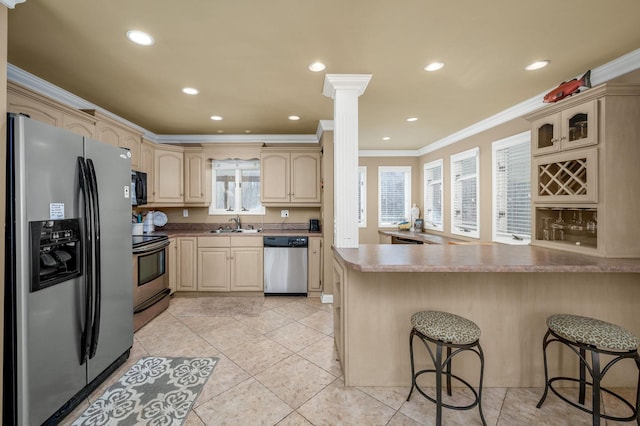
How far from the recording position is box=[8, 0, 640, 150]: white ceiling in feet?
5.43

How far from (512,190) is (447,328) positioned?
2.63 meters

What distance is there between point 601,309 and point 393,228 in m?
3.90

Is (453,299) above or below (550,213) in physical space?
below

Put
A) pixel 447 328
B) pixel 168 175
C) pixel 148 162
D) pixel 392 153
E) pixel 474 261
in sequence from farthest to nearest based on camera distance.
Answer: pixel 392 153 < pixel 168 175 < pixel 148 162 < pixel 474 261 < pixel 447 328

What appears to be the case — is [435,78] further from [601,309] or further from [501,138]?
[601,309]

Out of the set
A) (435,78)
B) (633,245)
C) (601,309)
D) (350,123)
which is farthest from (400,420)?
(435,78)

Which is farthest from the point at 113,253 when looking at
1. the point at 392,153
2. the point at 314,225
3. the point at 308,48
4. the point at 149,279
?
the point at 392,153

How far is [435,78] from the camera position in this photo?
99.5 inches

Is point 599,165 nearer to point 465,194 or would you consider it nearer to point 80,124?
point 465,194

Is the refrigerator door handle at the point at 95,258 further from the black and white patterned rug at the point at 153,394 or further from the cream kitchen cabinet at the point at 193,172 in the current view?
the cream kitchen cabinet at the point at 193,172

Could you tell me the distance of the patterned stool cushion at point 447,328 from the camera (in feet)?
5.12

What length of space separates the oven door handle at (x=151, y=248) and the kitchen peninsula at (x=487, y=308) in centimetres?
232

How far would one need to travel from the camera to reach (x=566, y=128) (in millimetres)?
2254

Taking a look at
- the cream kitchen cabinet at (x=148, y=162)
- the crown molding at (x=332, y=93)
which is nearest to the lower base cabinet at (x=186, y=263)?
the cream kitchen cabinet at (x=148, y=162)
